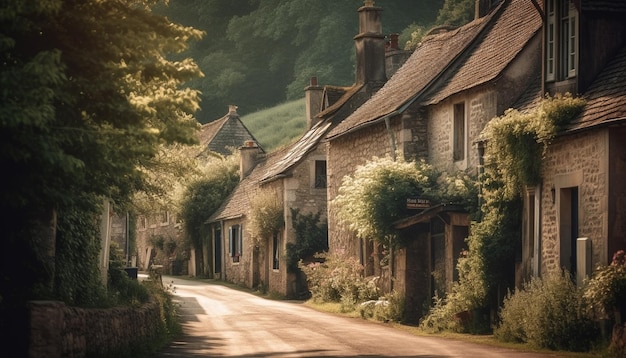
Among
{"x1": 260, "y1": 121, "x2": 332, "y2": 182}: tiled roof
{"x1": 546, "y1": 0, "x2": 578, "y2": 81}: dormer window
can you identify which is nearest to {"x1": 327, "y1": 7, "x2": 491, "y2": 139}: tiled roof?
{"x1": 260, "y1": 121, "x2": 332, "y2": 182}: tiled roof

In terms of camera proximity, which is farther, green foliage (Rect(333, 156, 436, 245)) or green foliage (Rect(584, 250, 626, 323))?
green foliage (Rect(333, 156, 436, 245))

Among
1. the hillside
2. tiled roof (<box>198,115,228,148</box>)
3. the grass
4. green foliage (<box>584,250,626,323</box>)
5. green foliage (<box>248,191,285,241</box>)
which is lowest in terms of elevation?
the grass

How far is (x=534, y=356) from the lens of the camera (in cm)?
A: 1709

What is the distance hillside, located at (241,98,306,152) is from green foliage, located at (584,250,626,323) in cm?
5842

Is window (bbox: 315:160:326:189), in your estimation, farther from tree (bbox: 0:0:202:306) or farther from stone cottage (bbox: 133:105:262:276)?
tree (bbox: 0:0:202:306)

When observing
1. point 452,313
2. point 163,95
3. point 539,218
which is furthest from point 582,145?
point 163,95

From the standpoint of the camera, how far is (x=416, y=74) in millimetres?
32781

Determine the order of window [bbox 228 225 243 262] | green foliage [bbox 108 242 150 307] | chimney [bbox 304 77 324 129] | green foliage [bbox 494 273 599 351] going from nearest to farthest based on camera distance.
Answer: green foliage [bbox 494 273 599 351] < green foliage [bbox 108 242 150 307] < chimney [bbox 304 77 324 129] < window [bbox 228 225 243 262]

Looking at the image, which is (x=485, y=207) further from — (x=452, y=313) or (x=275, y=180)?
(x=275, y=180)

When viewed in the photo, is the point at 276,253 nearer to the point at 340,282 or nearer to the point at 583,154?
the point at 340,282

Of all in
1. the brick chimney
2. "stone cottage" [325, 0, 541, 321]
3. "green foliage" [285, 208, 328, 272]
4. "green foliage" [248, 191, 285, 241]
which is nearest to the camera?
"stone cottage" [325, 0, 541, 321]

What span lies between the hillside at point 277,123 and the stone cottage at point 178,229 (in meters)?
11.4

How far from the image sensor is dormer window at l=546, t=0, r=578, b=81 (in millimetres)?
21516

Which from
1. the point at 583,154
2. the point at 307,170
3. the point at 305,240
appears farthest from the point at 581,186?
the point at 307,170
